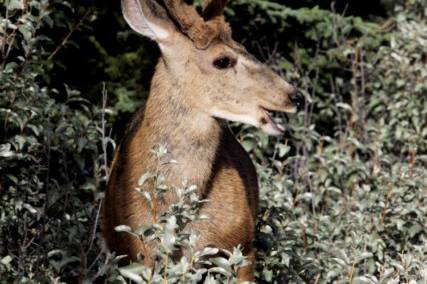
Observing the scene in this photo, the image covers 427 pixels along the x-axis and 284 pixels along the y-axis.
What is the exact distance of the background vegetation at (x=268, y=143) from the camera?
5590mm

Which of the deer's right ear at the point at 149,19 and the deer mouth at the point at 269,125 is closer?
the deer mouth at the point at 269,125

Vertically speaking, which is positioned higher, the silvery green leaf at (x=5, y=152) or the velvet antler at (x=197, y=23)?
the velvet antler at (x=197, y=23)

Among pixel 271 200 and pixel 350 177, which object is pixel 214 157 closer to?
pixel 271 200

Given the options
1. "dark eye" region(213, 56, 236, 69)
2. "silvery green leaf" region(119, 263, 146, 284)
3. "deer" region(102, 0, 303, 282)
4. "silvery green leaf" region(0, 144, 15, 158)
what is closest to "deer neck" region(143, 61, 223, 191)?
"deer" region(102, 0, 303, 282)

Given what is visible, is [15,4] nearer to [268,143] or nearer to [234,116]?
[234,116]

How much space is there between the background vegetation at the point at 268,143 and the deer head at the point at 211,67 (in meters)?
0.74

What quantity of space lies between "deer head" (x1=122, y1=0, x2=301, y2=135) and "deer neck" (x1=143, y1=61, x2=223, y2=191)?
0.04 metres

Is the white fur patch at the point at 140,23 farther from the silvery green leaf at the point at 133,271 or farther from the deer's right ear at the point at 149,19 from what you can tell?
the silvery green leaf at the point at 133,271

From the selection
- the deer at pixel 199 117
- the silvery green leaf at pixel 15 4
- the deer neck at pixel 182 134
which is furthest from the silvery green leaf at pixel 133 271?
the silvery green leaf at pixel 15 4

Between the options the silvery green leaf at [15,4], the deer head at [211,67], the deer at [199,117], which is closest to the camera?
the deer at [199,117]

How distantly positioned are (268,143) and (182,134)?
3653mm

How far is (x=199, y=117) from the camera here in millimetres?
5332

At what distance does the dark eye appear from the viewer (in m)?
5.42

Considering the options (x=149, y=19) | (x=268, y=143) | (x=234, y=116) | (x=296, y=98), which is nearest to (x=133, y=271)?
(x=234, y=116)
